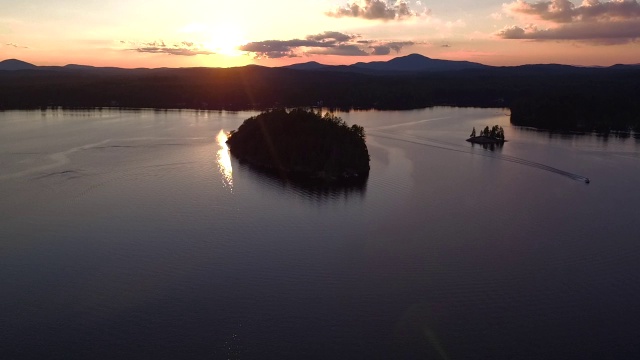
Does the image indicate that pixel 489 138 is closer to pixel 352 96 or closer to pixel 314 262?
pixel 314 262

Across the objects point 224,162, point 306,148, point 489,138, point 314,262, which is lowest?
point 314,262

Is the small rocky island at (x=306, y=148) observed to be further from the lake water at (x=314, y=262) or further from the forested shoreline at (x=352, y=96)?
the forested shoreline at (x=352, y=96)

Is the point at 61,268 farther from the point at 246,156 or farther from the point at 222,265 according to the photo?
the point at 246,156

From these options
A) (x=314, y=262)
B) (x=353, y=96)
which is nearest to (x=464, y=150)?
(x=314, y=262)

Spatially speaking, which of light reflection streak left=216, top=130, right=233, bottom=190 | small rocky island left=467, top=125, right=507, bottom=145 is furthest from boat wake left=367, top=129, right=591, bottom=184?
light reflection streak left=216, top=130, right=233, bottom=190

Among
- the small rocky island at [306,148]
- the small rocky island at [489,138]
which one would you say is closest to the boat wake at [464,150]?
the small rocky island at [489,138]

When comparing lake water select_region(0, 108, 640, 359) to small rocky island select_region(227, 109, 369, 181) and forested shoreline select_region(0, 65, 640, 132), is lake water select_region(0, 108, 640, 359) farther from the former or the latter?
forested shoreline select_region(0, 65, 640, 132)
